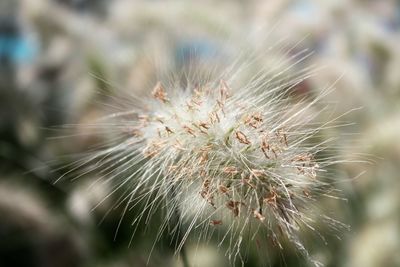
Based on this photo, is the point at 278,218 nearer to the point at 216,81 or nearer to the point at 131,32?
the point at 216,81

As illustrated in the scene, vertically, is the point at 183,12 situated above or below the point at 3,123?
above

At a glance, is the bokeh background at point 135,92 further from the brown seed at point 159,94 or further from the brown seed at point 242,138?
the brown seed at point 242,138

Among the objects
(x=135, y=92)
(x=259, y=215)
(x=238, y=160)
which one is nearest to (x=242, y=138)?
(x=238, y=160)

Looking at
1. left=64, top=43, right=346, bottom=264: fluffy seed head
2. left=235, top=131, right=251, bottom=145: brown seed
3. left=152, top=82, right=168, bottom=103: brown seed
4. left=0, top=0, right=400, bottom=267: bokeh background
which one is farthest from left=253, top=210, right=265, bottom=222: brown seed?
left=0, top=0, right=400, bottom=267: bokeh background

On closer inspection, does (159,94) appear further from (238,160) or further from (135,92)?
(135,92)

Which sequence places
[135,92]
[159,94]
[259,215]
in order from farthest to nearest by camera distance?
[135,92]
[159,94]
[259,215]

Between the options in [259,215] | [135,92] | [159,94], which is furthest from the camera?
[135,92]

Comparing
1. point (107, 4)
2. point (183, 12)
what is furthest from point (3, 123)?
point (183, 12)

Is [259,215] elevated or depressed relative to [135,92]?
elevated
